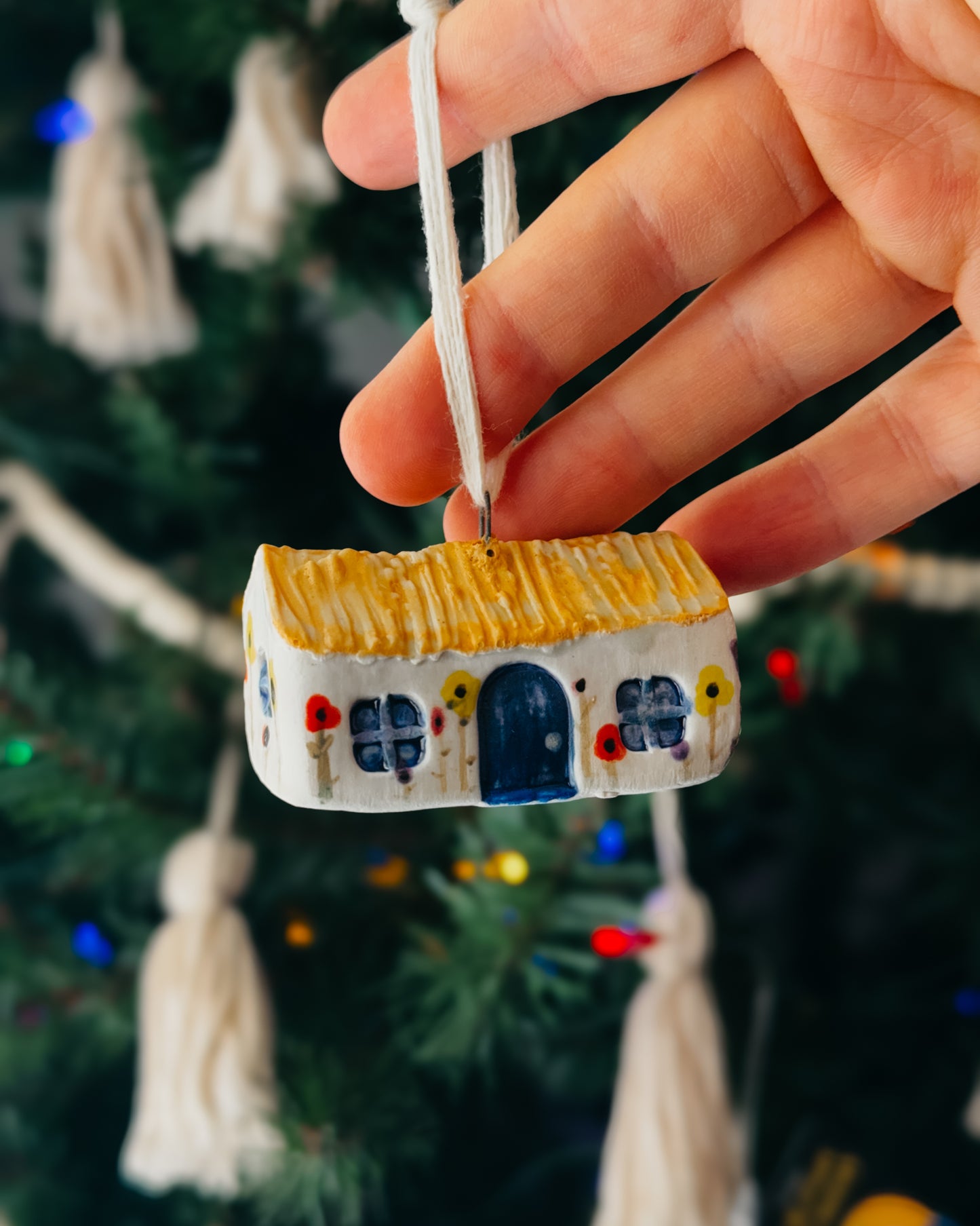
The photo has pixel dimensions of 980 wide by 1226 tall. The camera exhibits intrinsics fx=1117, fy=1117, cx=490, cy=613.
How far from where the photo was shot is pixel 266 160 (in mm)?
793

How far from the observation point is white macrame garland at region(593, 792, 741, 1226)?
0.77 meters

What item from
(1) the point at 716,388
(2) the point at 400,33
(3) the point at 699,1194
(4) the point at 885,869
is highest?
(2) the point at 400,33

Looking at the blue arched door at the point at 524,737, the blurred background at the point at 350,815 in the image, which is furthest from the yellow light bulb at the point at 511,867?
the blue arched door at the point at 524,737

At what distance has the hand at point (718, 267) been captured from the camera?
495mm

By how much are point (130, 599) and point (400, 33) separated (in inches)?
17.8

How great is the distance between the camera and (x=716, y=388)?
22.2 inches

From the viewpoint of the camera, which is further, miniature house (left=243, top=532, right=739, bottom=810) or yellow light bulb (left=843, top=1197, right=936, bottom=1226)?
yellow light bulb (left=843, top=1197, right=936, bottom=1226)

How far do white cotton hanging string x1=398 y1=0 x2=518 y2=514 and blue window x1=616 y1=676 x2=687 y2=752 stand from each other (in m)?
0.11

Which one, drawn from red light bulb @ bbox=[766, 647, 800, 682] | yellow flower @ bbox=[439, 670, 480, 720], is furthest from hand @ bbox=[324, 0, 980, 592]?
red light bulb @ bbox=[766, 647, 800, 682]

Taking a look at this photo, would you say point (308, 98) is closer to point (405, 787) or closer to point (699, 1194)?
point (405, 787)

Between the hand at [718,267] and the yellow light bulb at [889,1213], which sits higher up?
the hand at [718,267]

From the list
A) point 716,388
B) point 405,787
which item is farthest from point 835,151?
point 405,787

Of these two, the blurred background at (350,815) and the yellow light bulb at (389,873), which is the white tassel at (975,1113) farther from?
the yellow light bulb at (389,873)

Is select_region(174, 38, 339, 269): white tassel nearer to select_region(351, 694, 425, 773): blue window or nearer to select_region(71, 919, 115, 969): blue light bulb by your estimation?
select_region(351, 694, 425, 773): blue window
